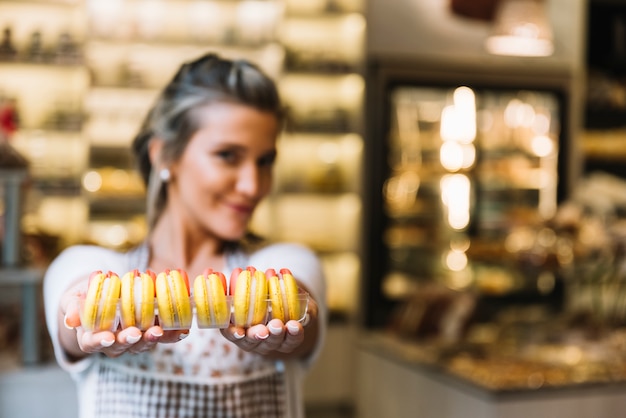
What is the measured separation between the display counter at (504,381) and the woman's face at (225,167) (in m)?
1.78

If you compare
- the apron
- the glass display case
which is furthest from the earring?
the glass display case

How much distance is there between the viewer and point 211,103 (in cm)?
155

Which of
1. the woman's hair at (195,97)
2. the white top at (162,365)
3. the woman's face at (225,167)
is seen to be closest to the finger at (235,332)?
the white top at (162,365)

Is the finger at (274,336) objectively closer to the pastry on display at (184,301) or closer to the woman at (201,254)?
the pastry on display at (184,301)

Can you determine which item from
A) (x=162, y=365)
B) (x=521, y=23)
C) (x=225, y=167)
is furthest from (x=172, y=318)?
(x=521, y=23)

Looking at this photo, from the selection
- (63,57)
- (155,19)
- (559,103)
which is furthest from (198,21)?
(559,103)

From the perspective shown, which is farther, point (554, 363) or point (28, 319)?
point (554, 363)

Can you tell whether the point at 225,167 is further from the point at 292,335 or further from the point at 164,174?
the point at 292,335

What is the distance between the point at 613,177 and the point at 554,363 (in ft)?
10.3

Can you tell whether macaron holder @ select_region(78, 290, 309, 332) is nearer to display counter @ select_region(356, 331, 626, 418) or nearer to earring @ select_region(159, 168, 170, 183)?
earring @ select_region(159, 168, 170, 183)

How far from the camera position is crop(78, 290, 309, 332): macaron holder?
3.84 ft

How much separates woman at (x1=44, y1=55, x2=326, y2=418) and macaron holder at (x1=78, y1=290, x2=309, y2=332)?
0.63 feet

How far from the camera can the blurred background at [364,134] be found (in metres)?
5.09

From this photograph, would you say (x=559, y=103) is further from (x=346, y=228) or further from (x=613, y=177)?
(x=346, y=228)
